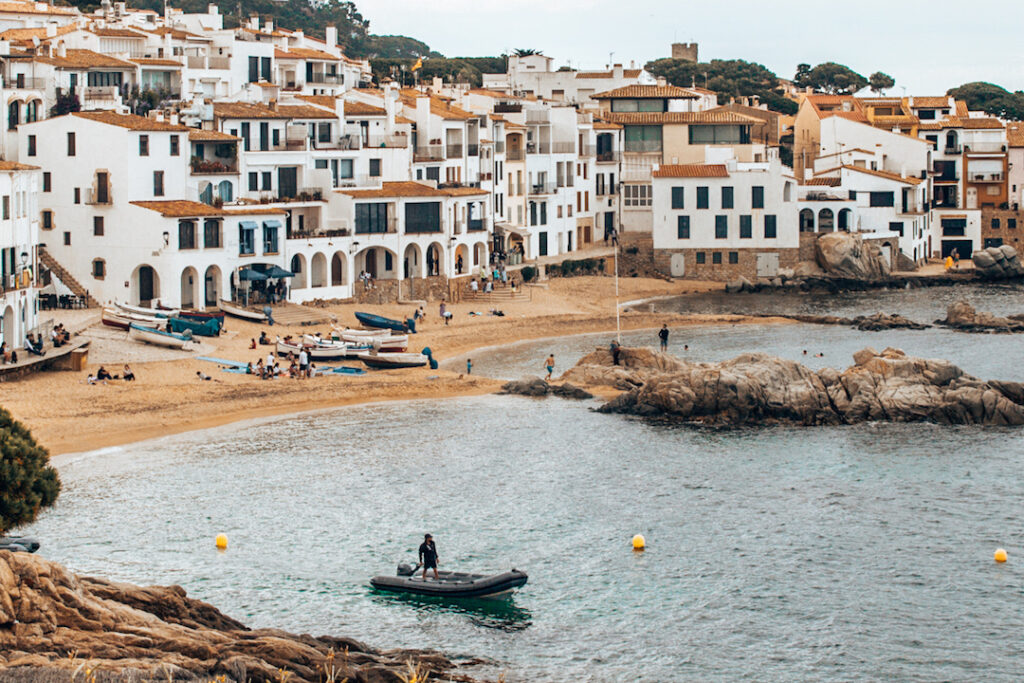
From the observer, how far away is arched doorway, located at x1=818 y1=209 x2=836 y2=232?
106 meters

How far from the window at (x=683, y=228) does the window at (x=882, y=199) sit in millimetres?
13736

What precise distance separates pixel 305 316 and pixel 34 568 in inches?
1865

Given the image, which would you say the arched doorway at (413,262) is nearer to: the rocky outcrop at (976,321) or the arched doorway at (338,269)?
the arched doorway at (338,269)

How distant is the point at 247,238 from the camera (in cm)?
7794

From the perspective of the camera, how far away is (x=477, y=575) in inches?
1564

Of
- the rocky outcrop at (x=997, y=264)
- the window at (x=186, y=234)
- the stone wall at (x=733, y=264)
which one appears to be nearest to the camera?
the window at (x=186, y=234)

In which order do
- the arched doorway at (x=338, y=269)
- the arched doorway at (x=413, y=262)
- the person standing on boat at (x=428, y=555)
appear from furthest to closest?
the arched doorway at (x=413, y=262) < the arched doorway at (x=338, y=269) < the person standing on boat at (x=428, y=555)

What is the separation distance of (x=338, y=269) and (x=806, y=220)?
36.0 m

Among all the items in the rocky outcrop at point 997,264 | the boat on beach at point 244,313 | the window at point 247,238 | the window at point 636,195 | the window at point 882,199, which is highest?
the window at point 636,195

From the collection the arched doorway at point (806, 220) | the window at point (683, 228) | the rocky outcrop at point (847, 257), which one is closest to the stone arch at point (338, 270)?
the window at point (683, 228)

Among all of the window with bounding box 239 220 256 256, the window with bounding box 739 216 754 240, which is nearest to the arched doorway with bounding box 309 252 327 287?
the window with bounding box 239 220 256 256

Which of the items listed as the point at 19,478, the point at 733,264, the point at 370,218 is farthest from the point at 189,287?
the point at 733,264

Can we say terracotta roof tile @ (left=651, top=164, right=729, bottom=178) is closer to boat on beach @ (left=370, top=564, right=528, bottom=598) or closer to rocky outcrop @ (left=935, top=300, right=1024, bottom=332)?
rocky outcrop @ (left=935, top=300, right=1024, bottom=332)

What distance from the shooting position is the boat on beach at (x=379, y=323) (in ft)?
248
